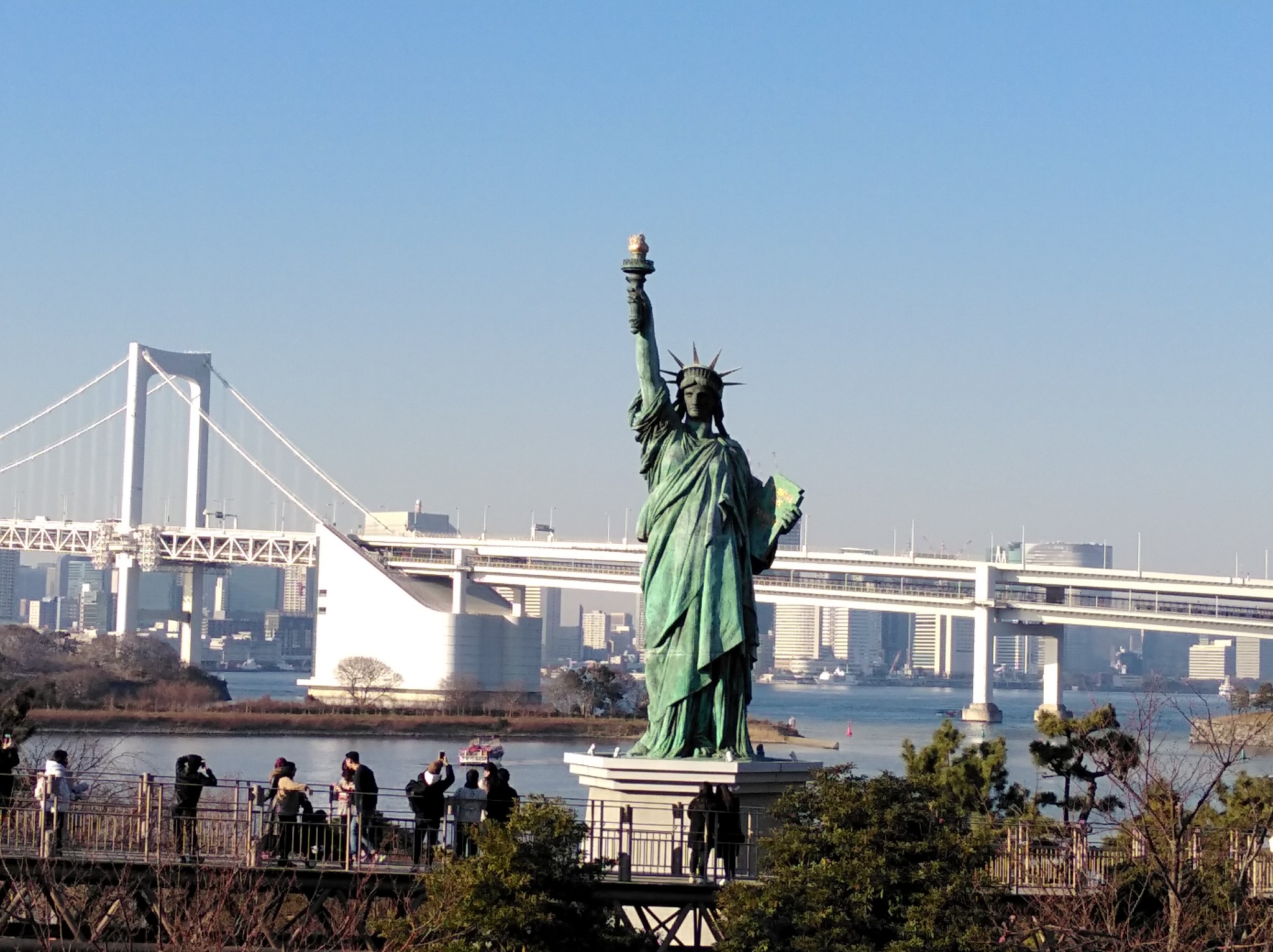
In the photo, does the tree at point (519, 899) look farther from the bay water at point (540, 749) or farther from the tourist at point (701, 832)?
the bay water at point (540, 749)

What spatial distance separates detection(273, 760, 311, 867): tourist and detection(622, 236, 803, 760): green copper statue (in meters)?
2.12

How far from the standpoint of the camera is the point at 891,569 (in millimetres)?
77562

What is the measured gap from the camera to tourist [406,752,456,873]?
41.0 feet

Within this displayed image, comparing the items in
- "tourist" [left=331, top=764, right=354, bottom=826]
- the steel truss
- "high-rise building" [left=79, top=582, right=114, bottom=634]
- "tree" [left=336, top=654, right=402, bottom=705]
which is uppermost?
the steel truss

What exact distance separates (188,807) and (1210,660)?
172245 mm

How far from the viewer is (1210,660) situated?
17675 cm

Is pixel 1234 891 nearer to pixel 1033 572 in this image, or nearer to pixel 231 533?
pixel 1033 572

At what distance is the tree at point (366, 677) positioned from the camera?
70.8 m

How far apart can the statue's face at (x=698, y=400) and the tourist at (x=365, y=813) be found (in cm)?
302

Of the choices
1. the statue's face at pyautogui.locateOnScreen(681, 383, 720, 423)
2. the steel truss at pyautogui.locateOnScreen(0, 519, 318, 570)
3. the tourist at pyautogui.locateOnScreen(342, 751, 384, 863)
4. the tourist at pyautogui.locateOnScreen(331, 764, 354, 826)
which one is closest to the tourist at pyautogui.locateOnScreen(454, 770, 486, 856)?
the tourist at pyautogui.locateOnScreen(342, 751, 384, 863)

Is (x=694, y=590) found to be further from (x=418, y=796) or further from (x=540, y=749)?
(x=540, y=749)

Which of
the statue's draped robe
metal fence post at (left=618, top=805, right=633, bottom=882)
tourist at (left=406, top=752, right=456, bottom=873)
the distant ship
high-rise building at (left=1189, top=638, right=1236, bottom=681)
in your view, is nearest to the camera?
metal fence post at (left=618, top=805, right=633, bottom=882)

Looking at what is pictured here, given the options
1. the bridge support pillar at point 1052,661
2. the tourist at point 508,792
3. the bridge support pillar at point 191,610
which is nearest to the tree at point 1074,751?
the tourist at point 508,792

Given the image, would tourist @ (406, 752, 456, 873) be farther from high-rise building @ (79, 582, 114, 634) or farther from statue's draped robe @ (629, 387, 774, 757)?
high-rise building @ (79, 582, 114, 634)
